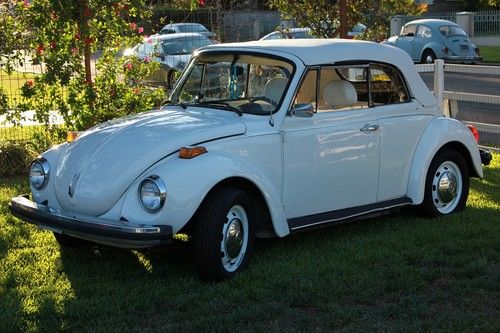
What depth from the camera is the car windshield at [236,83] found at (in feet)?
21.7

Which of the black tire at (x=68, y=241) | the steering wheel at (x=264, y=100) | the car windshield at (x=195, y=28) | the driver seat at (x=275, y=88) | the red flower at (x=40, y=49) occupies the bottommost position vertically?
the black tire at (x=68, y=241)

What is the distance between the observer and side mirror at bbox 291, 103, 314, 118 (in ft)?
21.2

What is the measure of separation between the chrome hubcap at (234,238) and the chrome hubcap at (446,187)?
2.48m

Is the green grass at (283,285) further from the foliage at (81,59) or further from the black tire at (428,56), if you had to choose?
the black tire at (428,56)

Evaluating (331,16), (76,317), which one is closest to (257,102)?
(76,317)

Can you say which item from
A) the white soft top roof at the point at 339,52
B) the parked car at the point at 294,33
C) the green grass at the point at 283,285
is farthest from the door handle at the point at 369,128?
the parked car at the point at 294,33

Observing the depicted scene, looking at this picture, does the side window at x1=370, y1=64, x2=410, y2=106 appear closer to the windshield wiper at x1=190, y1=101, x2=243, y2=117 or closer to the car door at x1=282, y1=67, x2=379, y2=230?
the car door at x1=282, y1=67, x2=379, y2=230

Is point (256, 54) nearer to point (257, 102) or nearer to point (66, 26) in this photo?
point (257, 102)

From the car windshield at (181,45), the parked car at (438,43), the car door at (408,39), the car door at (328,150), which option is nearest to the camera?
the car door at (328,150)

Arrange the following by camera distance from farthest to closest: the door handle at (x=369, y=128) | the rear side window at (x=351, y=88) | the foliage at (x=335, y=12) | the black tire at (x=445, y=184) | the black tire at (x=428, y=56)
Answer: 1. the black tire at (x=428, y=56)
2. the foliage at (x=335, y=12)
3. the black tire at (x=445, y=184)
4. the door handle at (x=369, y=128)
5. the rear side window at (x=351, y=88)

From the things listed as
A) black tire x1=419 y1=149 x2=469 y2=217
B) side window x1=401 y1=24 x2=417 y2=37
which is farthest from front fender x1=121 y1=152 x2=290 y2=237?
side window x1=401 y1=24 x2=417 y2=37

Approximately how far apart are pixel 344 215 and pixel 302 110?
3.27 feet

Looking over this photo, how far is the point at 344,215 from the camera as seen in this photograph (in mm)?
6785

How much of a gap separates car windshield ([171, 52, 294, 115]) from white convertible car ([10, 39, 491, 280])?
1cm
